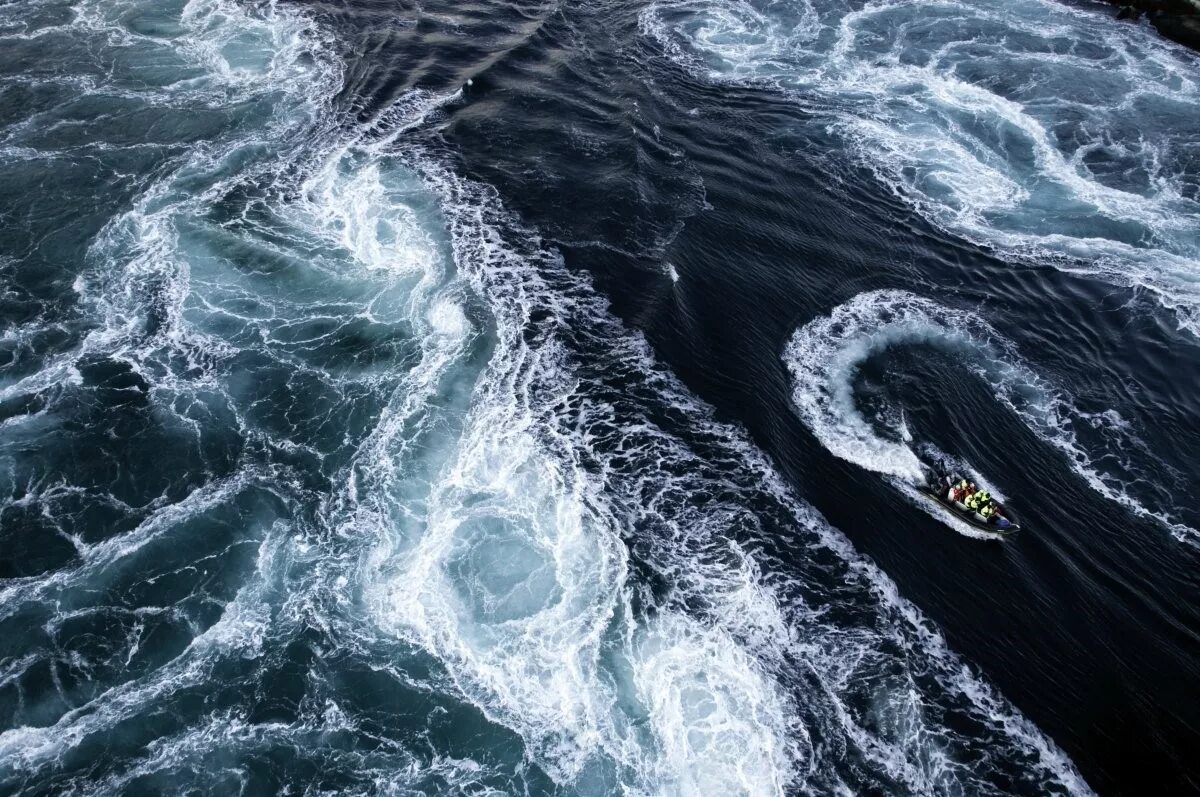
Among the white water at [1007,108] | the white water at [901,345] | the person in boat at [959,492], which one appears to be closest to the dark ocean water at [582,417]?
the white water at [901,345]

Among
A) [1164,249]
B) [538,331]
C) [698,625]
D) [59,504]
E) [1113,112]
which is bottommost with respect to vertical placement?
[59,504]

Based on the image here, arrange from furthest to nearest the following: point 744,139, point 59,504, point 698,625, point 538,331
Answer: point 744,139 < point 538,331 < point 59,504 < point 698,625

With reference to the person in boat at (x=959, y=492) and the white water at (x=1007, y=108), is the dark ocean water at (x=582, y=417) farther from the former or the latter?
the person in boat at (x=959, y=492)

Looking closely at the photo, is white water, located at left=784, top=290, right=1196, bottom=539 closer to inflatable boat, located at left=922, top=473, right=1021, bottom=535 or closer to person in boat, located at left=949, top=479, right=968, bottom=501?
inflatable boat, located at left=922, top=473, right=1021, bottom=535

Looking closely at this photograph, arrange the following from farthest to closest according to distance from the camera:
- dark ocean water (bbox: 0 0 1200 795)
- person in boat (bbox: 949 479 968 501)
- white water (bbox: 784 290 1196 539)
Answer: white water (bbox: 784 290 1196 539)
person in boat (bbox: 949 479 968 501)
dark ocean water (bbox: 0 0 1200 795)

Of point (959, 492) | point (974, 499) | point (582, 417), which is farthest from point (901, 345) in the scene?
point (582, 417)

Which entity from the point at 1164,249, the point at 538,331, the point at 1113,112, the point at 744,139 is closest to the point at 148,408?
the point at 538,331

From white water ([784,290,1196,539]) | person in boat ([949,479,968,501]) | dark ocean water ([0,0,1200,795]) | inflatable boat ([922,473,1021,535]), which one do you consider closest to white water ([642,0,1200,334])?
dark ocean water ([0,0,1200,795])

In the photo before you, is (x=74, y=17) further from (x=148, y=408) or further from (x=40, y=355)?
(x=148, y=408)
